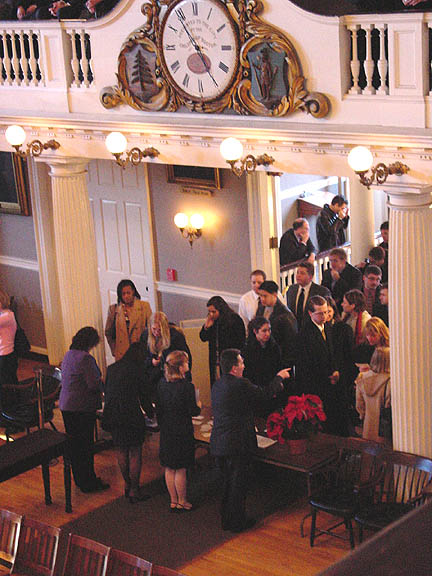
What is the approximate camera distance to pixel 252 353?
293 inches

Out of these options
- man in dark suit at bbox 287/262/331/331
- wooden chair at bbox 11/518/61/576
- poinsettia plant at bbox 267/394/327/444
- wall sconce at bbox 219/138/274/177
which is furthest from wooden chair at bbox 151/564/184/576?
man in dark suit at bbox 287/262/331/331

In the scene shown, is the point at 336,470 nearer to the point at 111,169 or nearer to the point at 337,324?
the point at 337,324

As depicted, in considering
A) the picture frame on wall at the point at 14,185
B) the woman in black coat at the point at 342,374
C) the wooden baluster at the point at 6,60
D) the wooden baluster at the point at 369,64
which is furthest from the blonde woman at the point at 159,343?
the picture frame on wall at the point at 14,185

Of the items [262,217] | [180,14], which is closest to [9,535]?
[180,14]

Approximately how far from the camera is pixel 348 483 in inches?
258

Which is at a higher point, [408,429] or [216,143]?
[216,143]

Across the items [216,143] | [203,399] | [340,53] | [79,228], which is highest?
[340,53]

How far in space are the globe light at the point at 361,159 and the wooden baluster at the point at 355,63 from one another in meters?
0.51

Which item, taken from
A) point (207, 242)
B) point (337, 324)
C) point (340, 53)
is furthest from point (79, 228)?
point (340, 53)

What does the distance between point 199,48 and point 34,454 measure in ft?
12.5

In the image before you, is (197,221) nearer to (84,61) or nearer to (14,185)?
(84,61)

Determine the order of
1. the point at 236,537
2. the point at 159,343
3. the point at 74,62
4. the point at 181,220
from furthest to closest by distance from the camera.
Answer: the point at 181,220
the point at 74,62
the point at 159,343
the point at 236,537

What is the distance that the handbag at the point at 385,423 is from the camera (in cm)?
698

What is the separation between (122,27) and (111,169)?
360 cm
